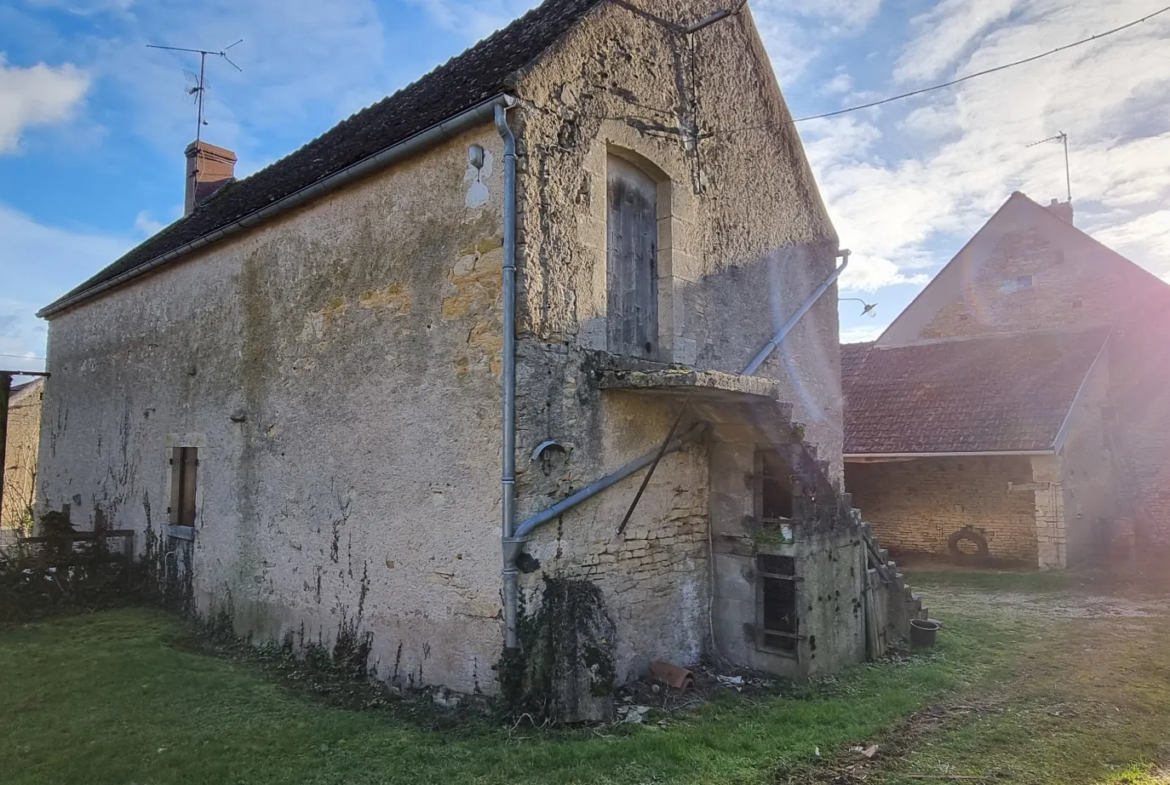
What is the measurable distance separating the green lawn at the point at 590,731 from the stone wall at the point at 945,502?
6.33 metres

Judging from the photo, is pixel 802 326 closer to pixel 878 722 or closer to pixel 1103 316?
pixel 878 722

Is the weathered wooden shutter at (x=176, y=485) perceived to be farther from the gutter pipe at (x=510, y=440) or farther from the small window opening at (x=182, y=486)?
the gutter pipe at (x=510, y=440)

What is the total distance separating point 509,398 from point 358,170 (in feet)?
9.64

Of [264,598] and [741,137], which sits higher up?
[741,137]

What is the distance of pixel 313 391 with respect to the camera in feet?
25.0

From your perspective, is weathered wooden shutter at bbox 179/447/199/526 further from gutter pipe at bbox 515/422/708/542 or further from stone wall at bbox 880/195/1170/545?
stone wall at bbox 880/195/1170/545

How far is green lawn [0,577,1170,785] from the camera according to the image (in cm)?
485

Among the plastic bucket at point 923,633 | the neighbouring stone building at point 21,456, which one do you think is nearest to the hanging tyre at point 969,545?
the plastic bucket at point 923,633

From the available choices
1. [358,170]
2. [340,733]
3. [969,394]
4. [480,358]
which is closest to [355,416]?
[480,358]

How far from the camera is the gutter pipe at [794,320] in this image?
857 centimetres

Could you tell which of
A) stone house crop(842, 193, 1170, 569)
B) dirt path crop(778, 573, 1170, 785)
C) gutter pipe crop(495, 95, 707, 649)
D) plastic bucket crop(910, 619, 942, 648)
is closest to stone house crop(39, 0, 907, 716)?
gutter pipe crop(495, 95, 707, 649)

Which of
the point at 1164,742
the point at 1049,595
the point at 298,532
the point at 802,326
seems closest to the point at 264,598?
the point at 298,532

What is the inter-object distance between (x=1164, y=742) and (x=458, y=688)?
5.51m

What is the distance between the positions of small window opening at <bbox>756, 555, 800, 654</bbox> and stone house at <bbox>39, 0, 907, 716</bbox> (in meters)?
0.03
